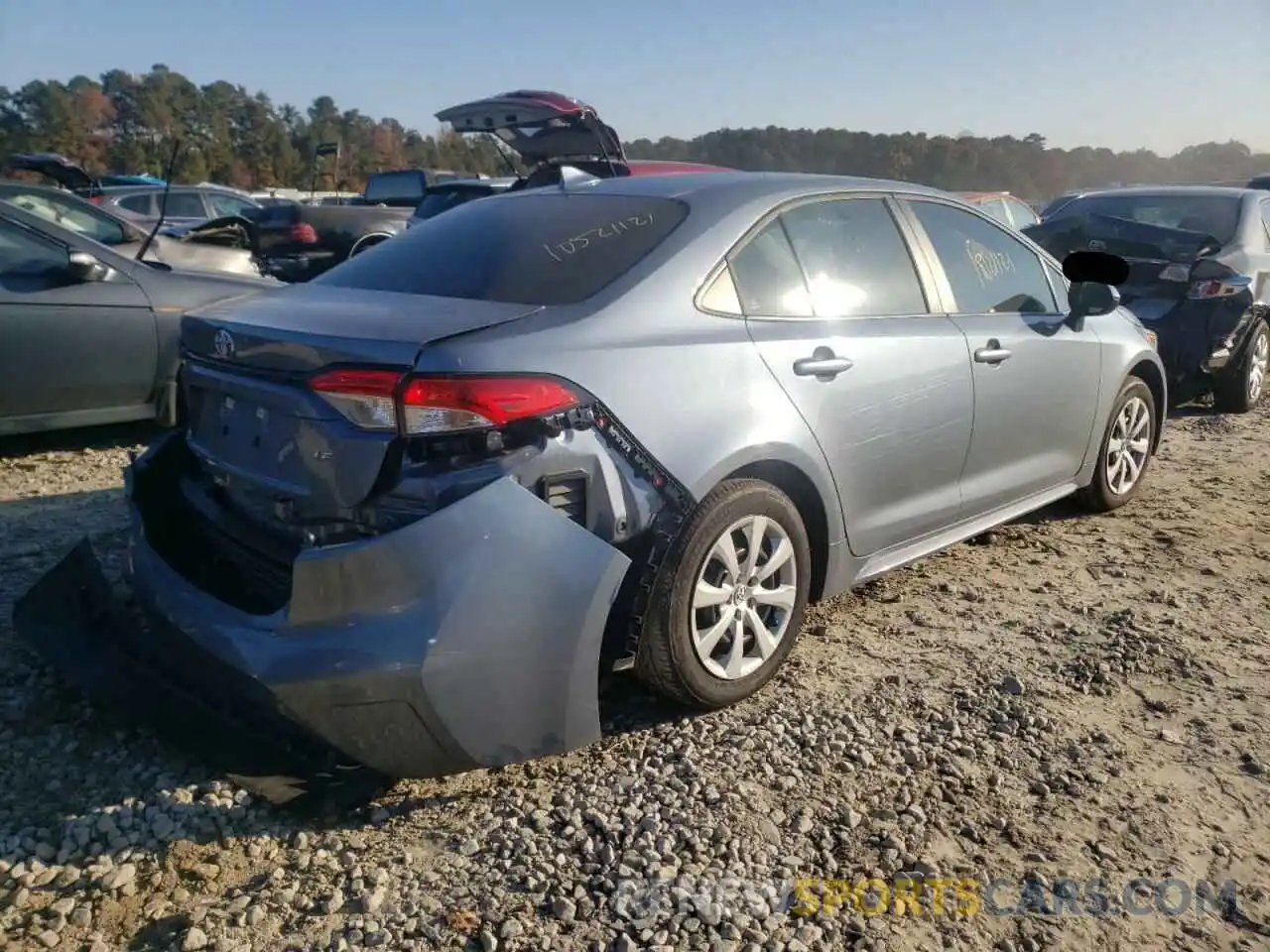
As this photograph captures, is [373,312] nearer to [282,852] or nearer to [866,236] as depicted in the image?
[282,852]

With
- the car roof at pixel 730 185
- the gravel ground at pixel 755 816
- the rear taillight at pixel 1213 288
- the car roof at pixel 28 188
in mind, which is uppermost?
the car roof at pixel 730 185

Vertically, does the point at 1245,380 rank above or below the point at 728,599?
below

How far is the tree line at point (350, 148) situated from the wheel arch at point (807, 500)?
101ft

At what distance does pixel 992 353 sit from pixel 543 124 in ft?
15.3

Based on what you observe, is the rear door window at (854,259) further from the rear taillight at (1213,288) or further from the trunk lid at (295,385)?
the rear taillight at (1213,288)

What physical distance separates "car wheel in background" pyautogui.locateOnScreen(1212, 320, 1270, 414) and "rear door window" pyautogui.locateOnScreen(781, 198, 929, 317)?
16.3 feet

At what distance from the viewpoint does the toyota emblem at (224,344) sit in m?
2.72

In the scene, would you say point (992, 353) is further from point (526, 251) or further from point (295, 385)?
point (295, 385)

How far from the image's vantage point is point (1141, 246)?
24.5 feet

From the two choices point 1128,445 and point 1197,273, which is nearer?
point 1128,445

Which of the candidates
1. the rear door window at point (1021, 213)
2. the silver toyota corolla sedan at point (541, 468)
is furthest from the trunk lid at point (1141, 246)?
the rear door window at point (1021, 213)

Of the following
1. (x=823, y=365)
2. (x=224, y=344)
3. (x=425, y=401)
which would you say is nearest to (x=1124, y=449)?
(x=823, y=365)

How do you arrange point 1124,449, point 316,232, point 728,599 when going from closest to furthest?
point 728,599, point 1124,449, point 316,232

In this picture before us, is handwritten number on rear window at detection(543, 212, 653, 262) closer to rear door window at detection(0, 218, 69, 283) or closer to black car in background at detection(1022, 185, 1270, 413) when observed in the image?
rear door window at detection(0, 218, 69, 283)
